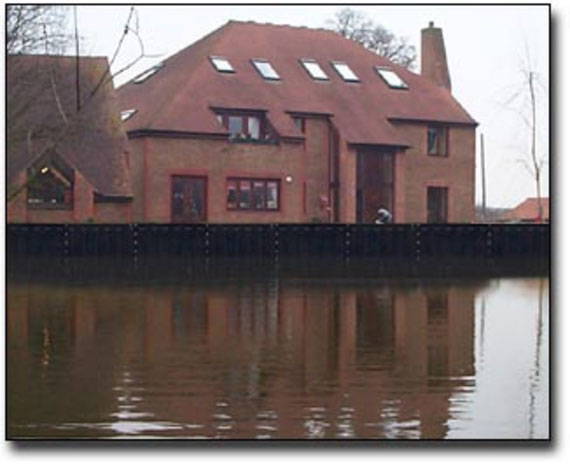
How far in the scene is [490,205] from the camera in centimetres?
640

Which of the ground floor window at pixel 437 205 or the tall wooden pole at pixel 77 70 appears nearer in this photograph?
the tall wooden pole at pixel 77 70

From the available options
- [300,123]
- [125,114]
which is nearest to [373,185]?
[300,123]

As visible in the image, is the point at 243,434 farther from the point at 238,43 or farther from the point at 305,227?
the point at 305,227

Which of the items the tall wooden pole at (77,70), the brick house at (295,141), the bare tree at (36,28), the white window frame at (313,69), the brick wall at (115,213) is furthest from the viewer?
the brick house at (295,141)

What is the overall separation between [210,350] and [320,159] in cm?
1175

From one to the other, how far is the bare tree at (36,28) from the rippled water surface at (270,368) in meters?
1.11

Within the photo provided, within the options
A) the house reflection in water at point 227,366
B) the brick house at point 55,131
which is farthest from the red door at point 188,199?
the brick house at point 55,131

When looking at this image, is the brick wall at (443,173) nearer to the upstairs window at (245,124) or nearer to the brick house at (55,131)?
the upstairs window at (245,124)

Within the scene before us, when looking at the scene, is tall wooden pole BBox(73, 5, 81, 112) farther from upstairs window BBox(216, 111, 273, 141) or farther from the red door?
upstairs window BBox(216, 111, 273, 141)

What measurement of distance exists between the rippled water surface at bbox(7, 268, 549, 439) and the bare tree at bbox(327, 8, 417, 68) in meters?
1.51

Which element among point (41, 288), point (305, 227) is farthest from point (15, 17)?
point (305, 227)

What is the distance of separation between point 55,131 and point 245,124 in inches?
482

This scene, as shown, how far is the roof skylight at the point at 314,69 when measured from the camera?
37.0 ft

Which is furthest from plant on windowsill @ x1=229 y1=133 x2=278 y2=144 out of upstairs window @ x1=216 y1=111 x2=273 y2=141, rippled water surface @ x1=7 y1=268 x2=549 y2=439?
rippled water surface @ x1=7 y1=268 x2=549 y2=439
